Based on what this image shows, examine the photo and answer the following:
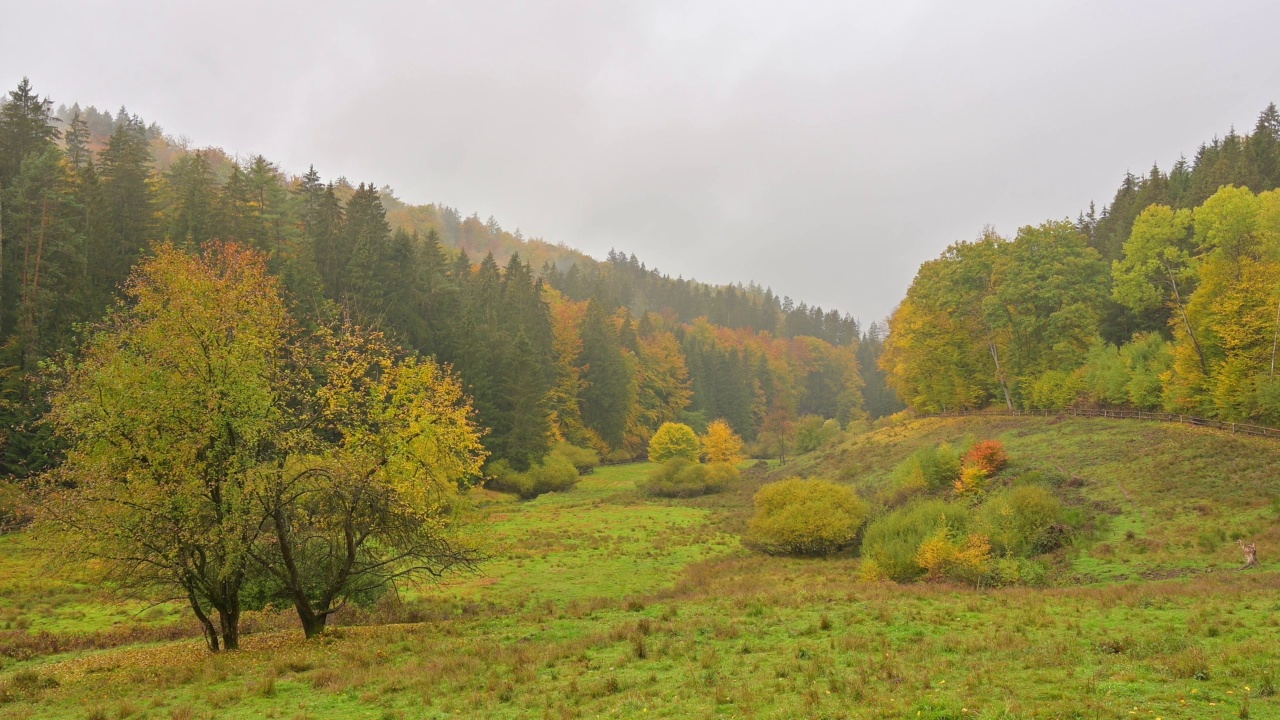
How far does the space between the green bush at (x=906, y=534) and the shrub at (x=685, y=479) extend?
119 feet

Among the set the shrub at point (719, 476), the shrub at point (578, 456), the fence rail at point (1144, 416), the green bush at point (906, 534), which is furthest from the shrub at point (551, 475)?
the green bush at point (906, 534)

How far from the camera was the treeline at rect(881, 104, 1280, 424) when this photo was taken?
121ft

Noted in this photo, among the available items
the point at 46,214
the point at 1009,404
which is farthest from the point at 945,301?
the point at 46,214

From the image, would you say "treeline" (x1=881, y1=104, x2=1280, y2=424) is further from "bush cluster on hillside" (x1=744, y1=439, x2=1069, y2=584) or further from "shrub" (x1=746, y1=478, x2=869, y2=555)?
"shrub" (x1=746, y1=478, x2=869, y2=555)

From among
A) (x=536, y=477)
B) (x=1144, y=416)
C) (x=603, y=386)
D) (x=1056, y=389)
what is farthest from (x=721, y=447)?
(x=1144, y=416)

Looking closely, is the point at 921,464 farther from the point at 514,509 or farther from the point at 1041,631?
the point at 514,509

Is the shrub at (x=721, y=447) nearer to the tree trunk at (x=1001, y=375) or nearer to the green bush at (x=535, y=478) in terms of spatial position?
the green bush at (x=535, y=478)

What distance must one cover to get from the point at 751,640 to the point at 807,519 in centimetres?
1981

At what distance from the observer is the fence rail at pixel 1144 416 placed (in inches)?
1359

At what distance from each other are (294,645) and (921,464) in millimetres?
34794

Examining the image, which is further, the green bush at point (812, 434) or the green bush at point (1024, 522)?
the green bush at point (812, 434)

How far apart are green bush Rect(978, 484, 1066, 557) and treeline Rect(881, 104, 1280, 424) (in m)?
15.1

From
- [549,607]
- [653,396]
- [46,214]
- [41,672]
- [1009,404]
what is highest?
[46,214]

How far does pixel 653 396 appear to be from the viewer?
10619 cm
